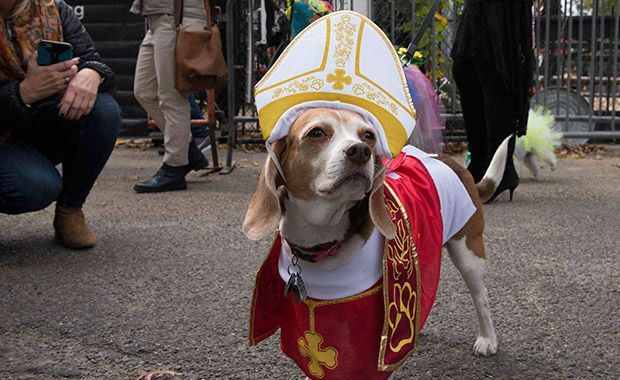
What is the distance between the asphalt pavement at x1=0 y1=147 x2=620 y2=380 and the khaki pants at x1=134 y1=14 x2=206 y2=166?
0.70m

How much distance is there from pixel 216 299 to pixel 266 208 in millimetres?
1291

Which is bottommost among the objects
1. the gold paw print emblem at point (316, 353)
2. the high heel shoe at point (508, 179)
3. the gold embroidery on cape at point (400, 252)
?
the high heel shoe at point (508, 179)

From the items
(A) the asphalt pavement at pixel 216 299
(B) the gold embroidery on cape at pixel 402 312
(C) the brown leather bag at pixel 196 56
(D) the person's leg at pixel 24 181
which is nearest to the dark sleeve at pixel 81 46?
(D) the person's leg at pixel 24 181

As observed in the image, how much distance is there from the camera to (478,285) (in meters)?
2.81

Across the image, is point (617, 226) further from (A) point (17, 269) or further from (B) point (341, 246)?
(A) point (17, 269)

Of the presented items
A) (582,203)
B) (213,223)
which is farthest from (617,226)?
(213,223)

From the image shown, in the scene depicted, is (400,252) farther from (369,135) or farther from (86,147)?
(86,147)

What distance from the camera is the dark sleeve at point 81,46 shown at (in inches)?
156

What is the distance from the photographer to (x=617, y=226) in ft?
15.4

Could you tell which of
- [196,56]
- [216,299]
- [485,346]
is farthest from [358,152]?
[196,56]

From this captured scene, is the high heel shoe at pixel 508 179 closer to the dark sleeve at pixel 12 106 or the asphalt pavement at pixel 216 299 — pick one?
the asphalt pavement at pixel 216 299

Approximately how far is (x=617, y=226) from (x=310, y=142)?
3.18 meters

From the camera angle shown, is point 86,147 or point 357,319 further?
point 86,147

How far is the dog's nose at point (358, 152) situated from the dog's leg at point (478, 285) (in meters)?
0.85
